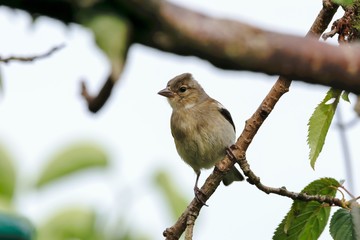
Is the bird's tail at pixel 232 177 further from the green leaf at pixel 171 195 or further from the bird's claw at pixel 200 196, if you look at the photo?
the green leaf at pixel 171 195

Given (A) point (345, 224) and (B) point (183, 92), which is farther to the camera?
(B) point (183, 92)

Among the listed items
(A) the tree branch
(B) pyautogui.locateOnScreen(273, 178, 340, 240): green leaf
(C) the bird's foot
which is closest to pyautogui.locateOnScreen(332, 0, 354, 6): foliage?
(A) the tree branch

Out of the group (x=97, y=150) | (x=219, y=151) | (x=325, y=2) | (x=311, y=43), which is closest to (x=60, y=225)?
(x=97, y=150)

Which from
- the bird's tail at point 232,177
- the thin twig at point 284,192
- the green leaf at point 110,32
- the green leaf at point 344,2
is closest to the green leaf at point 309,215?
the thin twig at point 284,192

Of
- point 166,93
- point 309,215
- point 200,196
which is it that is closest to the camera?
point 309,215

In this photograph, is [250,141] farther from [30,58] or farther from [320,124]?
[30,58]

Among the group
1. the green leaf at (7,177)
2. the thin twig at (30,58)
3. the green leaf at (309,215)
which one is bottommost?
the green leaf at (7,177)

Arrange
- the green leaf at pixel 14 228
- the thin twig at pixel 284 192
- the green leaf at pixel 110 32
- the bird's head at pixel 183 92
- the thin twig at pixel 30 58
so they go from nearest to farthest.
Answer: the green leaf at pixel 110 32 < the green leaf at pixel 14 228 < the thin twig at pixel 30 58 < the thin twig at pixel 284 192 < the bird's head at pixel 183 92

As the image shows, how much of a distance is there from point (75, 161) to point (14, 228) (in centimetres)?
33

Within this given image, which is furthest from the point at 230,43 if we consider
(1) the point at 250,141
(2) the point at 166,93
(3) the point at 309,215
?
(2) the point at 166,93

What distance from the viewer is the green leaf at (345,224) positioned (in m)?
4.01

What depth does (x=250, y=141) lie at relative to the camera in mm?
4727

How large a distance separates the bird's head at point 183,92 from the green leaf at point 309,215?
175 inches

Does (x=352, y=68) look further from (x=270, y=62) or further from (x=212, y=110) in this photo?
(x=212, y=110)
